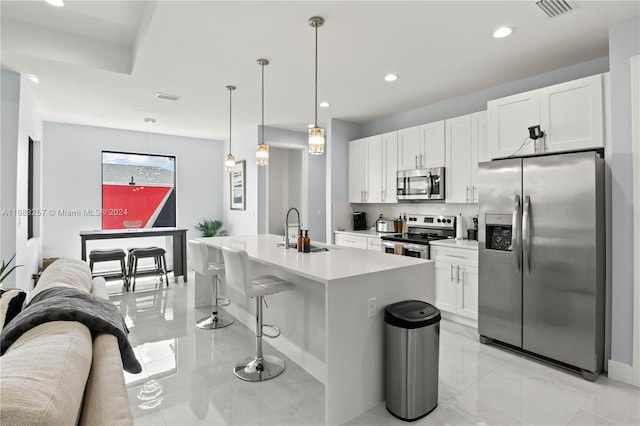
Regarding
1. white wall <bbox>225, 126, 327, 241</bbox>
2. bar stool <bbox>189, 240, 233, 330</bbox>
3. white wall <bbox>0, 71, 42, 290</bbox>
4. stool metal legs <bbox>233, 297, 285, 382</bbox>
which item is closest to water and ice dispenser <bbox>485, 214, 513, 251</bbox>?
stool metal legs <bbox>233, 297, 285, 382</bbox>

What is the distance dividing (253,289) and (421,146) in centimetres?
312

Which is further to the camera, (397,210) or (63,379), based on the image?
(397,210)

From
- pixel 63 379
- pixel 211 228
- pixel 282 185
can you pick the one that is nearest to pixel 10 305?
pixel 63 379

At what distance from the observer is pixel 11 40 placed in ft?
9.73

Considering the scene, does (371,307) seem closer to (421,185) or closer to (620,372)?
(620,372)

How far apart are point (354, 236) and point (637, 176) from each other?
321 centimetres

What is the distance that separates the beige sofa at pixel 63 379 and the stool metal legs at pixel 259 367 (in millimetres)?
1564

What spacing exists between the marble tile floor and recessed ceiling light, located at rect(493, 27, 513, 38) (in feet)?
8.99

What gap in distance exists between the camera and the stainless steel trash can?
209 centimetres

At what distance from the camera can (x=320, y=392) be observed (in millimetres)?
2426

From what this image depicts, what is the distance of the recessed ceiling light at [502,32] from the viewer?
267 centimetres

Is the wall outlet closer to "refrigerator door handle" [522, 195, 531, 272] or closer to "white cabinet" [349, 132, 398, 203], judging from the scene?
"refrigerator door handle" [522, 195, 531, 272]

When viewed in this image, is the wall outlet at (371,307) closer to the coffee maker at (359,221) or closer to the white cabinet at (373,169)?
the white cabinet at (373,169)

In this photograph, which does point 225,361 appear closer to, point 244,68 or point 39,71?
point 244,68
